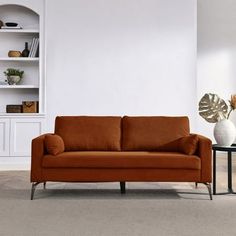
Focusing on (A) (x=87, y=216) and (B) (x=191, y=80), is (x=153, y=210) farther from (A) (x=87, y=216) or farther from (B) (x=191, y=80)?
(B) (x=191, y=80)

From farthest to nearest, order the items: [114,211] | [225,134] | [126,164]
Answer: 1. [225,134]
2. [126,164]
3. [114,211]

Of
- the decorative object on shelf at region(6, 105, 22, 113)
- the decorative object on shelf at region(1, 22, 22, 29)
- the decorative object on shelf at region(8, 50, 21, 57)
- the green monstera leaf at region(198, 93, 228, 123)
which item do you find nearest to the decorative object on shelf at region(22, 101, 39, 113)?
the decorative object on shelf at region(6, 105, 22, 113)

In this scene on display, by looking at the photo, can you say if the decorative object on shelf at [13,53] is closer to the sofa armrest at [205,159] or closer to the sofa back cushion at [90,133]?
the sofa back cushion at [90,133]

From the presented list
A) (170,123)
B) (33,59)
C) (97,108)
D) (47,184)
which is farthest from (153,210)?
(33,59)

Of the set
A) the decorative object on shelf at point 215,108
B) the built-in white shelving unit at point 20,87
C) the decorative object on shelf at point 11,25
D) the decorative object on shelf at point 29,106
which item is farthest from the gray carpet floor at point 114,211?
the decorative object on shelf at point 11,25

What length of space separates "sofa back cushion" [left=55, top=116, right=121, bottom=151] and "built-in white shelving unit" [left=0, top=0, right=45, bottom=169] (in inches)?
58.7

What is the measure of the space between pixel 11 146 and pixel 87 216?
3139mm

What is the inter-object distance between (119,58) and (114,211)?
11.0ft

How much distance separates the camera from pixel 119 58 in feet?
21.7

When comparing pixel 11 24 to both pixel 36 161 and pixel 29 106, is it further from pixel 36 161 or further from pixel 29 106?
pixel 36 161

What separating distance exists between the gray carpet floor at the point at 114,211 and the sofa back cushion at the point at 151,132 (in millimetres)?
487

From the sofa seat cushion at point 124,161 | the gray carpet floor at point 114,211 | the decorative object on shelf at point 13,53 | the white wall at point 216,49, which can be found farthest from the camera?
the white wall at point 216,49

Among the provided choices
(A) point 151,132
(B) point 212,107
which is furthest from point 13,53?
(B) point 212,107

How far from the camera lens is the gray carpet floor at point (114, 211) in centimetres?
311
